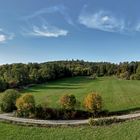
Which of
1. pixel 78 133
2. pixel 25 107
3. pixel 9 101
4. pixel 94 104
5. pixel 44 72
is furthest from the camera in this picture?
pixel 44 72

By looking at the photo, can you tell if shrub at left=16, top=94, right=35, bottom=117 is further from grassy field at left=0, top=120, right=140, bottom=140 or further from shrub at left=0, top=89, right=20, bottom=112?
grassy field at left=0, top=120, right=140, bottom=140

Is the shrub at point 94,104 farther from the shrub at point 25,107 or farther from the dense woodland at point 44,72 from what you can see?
the dense woodland at point 44,72

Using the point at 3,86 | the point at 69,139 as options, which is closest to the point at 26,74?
the point at 3,86

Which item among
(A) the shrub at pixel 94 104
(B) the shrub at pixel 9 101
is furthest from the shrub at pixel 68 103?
(B) the shrub at pixel 9 101

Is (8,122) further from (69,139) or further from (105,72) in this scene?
(105,72)

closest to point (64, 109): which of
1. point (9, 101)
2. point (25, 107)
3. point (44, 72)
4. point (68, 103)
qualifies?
point (68, 103)

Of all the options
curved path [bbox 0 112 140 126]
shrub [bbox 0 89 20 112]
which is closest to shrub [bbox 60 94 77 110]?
curved path [bbox 0 112 140 126]

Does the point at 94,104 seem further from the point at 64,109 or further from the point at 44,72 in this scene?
the point at 44,72
